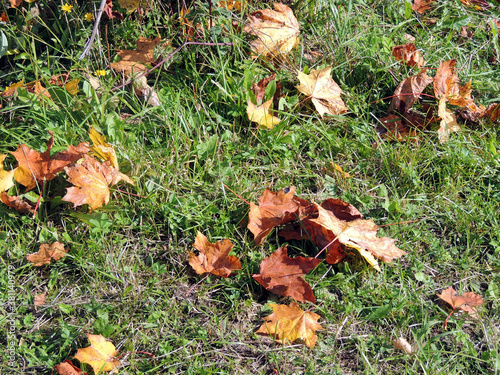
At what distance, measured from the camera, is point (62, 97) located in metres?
2.40

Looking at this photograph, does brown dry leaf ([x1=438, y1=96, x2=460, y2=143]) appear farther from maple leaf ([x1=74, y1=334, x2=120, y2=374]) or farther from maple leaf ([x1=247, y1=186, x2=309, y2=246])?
maple leaf ([x1=74, y1=334, x2=120, y2=374])

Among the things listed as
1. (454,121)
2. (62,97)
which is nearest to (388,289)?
(454,121)

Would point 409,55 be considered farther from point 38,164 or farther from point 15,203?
point 15,203

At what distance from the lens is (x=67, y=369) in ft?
5.41

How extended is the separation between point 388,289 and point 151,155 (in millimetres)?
1271

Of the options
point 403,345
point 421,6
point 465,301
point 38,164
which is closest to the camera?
point 403,345

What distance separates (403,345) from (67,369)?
127 cm

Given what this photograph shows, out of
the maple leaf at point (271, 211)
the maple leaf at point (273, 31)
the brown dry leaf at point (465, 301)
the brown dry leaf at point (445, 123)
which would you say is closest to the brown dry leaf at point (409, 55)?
the brown dry leaf at point (445, 123)

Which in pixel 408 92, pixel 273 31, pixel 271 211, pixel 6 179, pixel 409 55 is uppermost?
pixel 273 31

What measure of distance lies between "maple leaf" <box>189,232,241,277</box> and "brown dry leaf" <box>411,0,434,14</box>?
6.93 ft

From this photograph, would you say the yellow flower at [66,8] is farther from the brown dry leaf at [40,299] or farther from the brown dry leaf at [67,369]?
the brown dry leaf at [67,369]

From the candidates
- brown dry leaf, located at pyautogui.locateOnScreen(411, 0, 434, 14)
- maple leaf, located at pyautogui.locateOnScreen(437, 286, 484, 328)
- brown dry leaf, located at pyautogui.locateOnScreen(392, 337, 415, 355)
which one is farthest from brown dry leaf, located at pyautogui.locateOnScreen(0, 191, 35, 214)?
brown dry leaf, located at pyautogui.locateOnScreen(411, 0, 434, 14)

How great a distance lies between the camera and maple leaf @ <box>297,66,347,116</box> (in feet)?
8.04

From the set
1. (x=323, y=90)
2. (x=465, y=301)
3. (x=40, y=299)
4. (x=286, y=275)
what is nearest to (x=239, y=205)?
(x=286, y=275)
